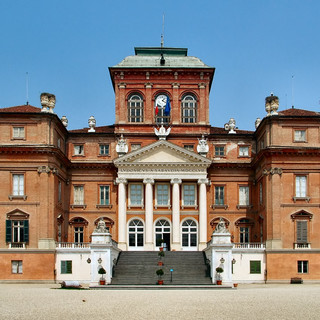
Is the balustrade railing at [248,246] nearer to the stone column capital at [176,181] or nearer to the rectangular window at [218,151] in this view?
the stone column capital at [176,181]

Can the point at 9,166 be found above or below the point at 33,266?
above

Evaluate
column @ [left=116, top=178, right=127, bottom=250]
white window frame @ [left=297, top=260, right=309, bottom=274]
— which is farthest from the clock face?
white window frame @ [left=297, top=260, right=309, bottom=274]

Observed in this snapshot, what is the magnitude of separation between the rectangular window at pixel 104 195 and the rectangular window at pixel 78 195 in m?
1.79

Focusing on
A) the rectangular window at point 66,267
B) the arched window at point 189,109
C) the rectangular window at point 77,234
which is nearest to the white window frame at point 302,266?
the arched window at point 189,109

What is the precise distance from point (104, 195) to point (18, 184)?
926 cm

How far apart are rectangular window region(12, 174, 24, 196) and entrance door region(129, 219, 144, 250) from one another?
10.9 meters

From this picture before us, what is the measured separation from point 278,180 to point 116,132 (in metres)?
16.2

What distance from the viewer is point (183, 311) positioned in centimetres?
2558

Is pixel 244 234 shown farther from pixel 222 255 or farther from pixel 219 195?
pixel 222 255

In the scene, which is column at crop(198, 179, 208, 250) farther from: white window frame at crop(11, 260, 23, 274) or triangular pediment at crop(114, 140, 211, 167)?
white window frame at crop(11, 260, 23, 274)

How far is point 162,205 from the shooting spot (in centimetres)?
5669

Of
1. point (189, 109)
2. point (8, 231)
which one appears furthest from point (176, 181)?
point (8, 231)

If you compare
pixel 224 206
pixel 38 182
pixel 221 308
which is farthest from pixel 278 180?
pixel 221 308

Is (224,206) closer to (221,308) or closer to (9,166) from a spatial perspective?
(9,166)
